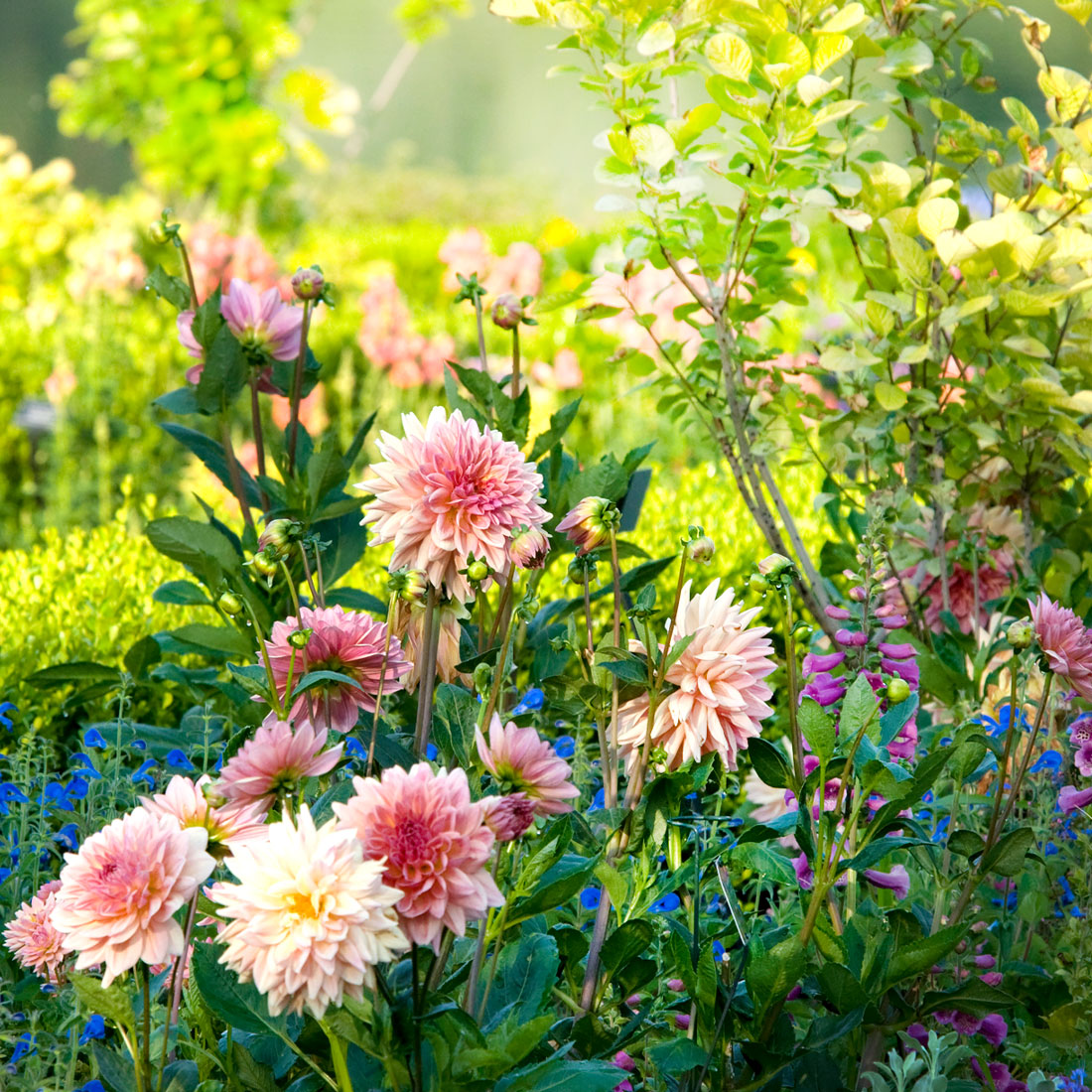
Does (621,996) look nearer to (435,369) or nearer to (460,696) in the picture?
(460,696)

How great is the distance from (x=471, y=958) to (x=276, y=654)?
0.34m

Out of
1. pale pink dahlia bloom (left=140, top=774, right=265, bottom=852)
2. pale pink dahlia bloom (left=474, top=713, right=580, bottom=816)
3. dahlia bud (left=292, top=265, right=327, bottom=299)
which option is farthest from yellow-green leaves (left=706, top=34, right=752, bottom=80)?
pale pink dahlia bloom (left=140, top=774, right=265, bottom=852)

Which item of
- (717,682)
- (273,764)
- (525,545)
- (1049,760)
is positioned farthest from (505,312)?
(1049,760)

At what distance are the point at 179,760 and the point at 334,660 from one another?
0.76 metres

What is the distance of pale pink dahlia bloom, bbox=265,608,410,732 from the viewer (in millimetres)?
1109

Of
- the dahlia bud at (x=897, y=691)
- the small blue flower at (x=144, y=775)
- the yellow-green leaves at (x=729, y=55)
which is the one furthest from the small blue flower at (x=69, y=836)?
the yellow-green leaves at (x=729, y=55)

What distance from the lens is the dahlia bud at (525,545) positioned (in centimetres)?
110

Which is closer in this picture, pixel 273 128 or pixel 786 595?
pixel 786 595

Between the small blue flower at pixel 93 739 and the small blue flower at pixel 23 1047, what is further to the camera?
the small blue flower at pixel 93 739

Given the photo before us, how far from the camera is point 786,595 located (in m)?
1.03

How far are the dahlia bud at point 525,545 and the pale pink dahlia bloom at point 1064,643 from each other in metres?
0.50

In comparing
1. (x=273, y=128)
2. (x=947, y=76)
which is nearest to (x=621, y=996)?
(x=947, y=76)

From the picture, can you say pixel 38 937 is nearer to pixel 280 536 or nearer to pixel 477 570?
pixel 280 536

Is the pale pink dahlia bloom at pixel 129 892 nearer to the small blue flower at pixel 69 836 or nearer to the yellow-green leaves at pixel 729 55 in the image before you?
the small blue flower at pixel 69 836
